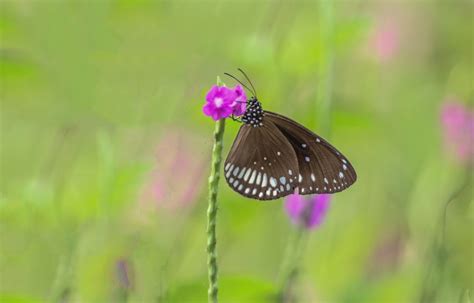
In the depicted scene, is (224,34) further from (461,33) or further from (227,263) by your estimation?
Result: (461,33)

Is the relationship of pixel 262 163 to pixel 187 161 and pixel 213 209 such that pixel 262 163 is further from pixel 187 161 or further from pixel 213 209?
pixel 187 161

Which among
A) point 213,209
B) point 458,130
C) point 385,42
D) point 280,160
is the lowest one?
point 213,209

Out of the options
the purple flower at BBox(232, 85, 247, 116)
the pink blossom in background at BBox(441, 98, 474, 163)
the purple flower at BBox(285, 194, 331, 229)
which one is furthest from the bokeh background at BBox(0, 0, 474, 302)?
the purple flower at BBox(232, 85, 247, 116)

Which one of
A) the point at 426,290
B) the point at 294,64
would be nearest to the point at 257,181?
the point at 294,64

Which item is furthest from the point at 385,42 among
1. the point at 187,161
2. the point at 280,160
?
the point at 280,160

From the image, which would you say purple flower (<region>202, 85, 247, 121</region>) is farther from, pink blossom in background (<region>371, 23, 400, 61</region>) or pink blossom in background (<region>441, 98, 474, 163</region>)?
pink blossom in background (<region>371, 23, 400, 61</region>)

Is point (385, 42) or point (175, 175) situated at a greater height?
point (385, 42)

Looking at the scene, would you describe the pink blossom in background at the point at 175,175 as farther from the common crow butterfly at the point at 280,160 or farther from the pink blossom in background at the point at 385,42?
the pink blossom in background at the point at 385,42
